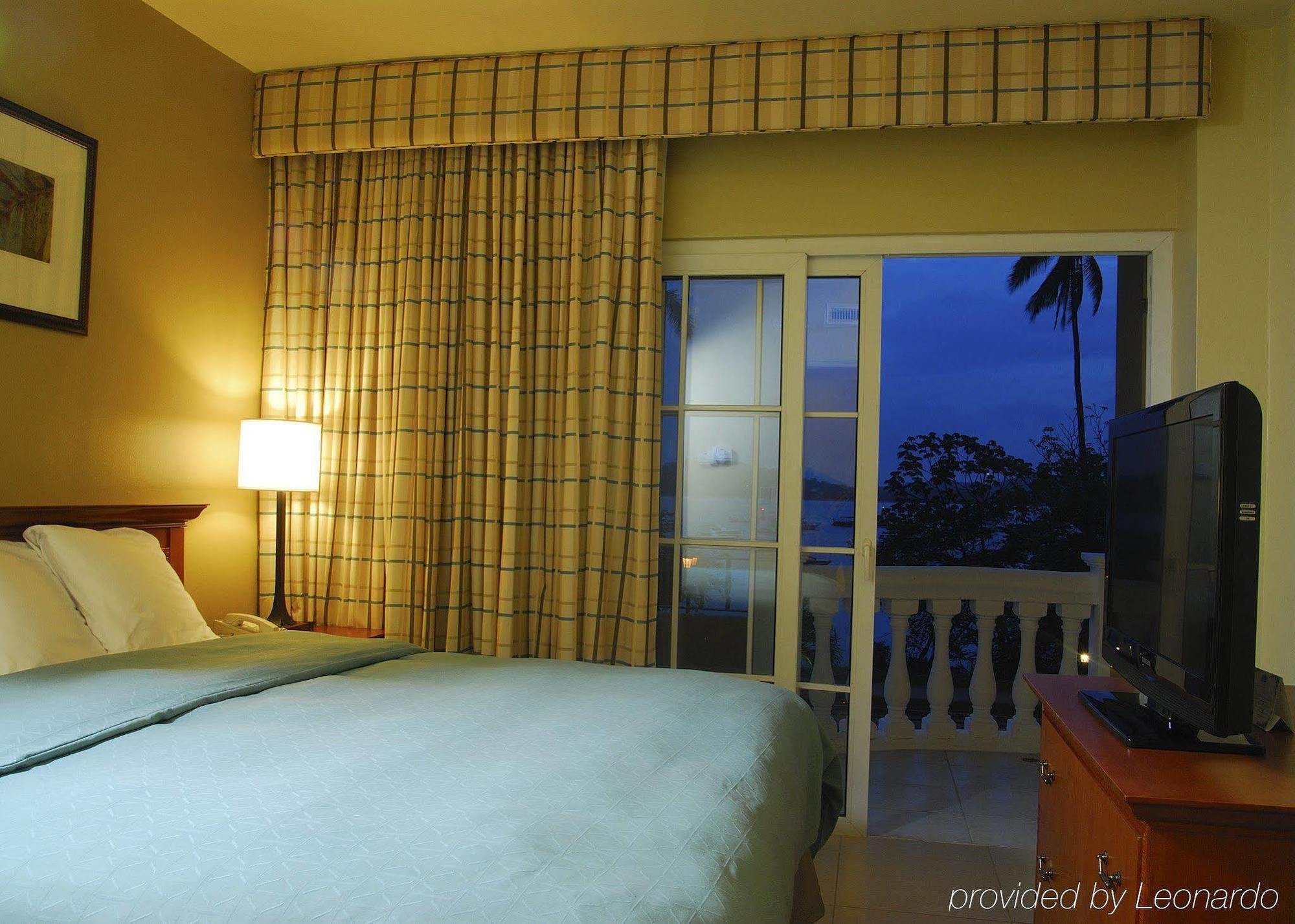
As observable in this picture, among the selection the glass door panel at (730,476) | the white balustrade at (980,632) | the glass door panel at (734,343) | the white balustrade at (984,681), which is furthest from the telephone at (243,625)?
the white balustrade at (984,681)

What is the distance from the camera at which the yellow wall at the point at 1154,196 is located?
2670mm

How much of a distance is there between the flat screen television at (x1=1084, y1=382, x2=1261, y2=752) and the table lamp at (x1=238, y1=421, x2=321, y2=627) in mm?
2491

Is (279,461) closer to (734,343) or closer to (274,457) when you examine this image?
(274,457)

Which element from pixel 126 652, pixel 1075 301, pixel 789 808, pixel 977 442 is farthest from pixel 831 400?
pixel 1075 301

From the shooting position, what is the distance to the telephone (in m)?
2.83

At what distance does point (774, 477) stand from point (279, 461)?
1.71m

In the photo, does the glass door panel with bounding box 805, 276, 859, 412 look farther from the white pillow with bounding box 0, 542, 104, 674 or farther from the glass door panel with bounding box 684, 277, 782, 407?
the white pillow with bounding box 0, 542, 104, 674

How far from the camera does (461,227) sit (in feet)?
10.8

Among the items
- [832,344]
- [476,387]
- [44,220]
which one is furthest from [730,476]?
[44,220]

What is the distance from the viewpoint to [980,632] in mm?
4133

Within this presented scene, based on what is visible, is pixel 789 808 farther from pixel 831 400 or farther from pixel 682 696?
pixel 831 400

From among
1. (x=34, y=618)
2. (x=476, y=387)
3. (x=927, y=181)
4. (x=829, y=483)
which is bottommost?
(x=34, y=618)

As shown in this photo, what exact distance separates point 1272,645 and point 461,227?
9.80ft

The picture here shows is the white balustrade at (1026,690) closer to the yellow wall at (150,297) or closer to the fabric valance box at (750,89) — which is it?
the fabric valance box at (750,89)
